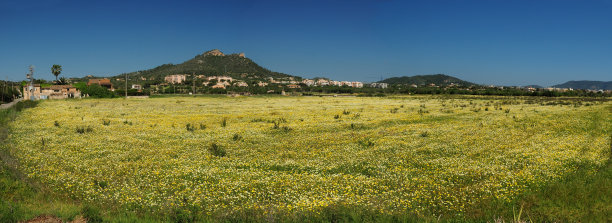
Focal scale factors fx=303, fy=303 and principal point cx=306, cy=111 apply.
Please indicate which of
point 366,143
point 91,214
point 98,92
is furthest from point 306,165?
point 98,92

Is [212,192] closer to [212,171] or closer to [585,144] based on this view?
[212,171]

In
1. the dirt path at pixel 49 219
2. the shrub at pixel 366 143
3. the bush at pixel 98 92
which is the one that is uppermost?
the bush at pixel 98 92

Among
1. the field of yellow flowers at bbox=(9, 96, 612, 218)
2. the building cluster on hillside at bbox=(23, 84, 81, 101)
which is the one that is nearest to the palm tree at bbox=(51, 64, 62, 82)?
the building cluster on hillside at bbox=(23, 84, 81, 101)

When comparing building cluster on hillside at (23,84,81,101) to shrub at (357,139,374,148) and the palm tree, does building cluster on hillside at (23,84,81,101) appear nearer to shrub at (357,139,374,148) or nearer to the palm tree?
the palm tree

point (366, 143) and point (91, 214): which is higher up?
point (366, 143)

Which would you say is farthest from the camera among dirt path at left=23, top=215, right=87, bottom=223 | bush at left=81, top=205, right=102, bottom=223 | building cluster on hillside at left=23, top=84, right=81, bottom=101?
building cluster on hillside at left=23, top=84, right=81, bottom=101

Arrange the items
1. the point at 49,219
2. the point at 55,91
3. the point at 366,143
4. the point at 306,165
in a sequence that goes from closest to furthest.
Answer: the point at 49,219 → the point at 306,165 → the point at 366,143 → the point at 55,91

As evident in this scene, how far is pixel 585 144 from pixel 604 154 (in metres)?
2.68

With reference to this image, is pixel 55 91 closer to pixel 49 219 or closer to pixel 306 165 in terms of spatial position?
pixel 306 165

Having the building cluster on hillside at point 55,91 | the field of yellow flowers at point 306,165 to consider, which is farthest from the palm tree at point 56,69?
the field of yellow flowers at point 306,165

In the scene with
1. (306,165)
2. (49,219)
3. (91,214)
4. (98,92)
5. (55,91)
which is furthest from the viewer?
(55,91)

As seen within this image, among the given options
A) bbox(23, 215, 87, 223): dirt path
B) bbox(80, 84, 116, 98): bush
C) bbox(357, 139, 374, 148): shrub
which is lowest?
bbox(23, 215, 87, 223): dirt path

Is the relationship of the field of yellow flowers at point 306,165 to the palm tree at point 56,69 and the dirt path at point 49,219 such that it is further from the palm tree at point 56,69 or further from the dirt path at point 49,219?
the palm tree at point 56,69

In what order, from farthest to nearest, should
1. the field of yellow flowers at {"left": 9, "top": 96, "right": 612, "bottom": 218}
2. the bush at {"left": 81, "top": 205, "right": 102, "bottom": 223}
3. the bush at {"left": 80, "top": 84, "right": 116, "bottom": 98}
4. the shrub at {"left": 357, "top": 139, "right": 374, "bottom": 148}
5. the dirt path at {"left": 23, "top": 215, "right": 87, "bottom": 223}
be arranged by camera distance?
the bush at {"left": 80, "top": 84, "right": 116, "bottom": 98} → the shrub at {"left": 357, "top": 139, "right": 374, "bottom": 148} → the field of yellow flowers at {"left": 9, "top": 96, "right": 612, "bottom": 218} → the bush at {"left": 81, "top": 205, "right": 102, "bottom": 223} → the dirt path at {"left": 23, "top": 215, "right": 87, "bottom": 223}
